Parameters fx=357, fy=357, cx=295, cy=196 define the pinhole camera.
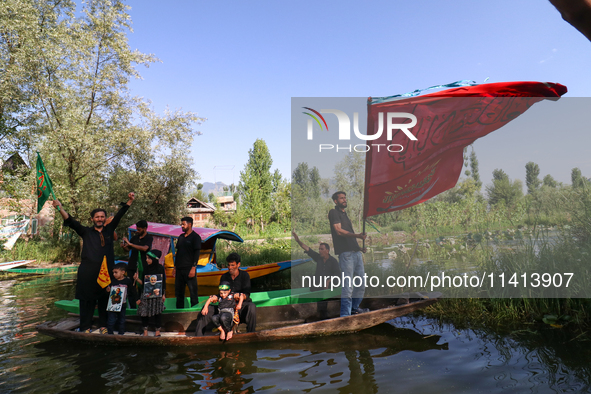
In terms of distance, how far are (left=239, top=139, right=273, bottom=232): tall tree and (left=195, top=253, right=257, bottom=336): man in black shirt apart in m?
33.0

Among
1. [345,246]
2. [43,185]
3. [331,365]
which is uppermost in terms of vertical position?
[43,185]

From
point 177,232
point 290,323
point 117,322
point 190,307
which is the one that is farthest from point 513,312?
point 177,232

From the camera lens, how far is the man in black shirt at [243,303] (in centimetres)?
593

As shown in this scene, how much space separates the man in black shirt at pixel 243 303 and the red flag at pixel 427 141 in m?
2.48

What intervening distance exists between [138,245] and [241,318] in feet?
7.31

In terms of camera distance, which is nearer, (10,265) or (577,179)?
(577,179)

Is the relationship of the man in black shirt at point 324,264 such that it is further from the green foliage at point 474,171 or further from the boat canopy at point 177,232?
the green foliage at point 474,171

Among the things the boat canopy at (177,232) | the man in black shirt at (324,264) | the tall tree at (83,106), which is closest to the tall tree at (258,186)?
the tall tree at (83,106)

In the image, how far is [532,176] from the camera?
909cm

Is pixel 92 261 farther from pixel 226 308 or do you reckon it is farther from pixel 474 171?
pixel 474 171

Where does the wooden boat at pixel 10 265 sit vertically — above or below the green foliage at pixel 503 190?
below

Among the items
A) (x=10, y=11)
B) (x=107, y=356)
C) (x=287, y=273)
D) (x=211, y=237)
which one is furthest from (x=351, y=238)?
(x=10, y=11)

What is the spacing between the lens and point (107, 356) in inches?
216

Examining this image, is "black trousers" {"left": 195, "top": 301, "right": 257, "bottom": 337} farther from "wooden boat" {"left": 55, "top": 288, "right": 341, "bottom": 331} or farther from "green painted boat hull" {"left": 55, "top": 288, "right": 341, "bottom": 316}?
"green painted boat hull" {"left": 55, "top": 288, "right": 341, "bottom": 316}
